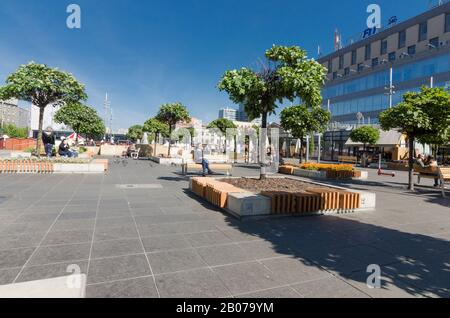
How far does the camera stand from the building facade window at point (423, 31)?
45.5 m

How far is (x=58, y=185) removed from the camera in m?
11.1

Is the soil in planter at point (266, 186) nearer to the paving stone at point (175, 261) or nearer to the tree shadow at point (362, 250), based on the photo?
the tree shadow at point (362, 250)

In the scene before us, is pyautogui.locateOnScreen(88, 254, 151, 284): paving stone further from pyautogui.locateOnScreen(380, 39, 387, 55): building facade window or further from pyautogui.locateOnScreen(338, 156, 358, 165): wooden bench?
pyautogui.locateOnScreen(380, 39, 387, 55): building facade window

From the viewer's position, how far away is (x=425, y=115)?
11.5 m

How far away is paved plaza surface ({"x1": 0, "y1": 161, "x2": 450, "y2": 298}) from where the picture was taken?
3562 mm

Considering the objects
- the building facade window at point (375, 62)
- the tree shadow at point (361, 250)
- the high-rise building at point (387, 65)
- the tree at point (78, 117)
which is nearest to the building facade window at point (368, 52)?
the high-rise building at point (387, 65)

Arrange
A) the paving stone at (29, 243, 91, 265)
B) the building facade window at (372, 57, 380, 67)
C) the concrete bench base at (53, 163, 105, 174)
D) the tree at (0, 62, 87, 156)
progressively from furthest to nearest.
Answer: the building facade window at (372, 57, 380, 67), the concrete bench base at (53, 163, 105, 174), the tree at (0, 62, 87, 156), the paving stone at (29, 243, 91, 265)

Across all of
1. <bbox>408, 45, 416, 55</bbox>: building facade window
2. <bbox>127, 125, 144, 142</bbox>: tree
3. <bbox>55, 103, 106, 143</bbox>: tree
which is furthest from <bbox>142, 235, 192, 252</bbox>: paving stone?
<bbox>127, 125, 144, 142</bbox>: tree

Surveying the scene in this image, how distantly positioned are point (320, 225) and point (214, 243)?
2.65 meters

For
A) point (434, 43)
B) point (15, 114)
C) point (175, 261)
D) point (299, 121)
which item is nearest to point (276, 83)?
point (175, 261)

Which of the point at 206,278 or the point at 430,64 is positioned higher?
the point at 430,64

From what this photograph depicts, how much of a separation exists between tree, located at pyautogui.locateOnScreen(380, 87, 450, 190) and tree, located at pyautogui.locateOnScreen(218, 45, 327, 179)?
4864mm

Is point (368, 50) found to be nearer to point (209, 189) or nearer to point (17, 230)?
point (209, 189)
